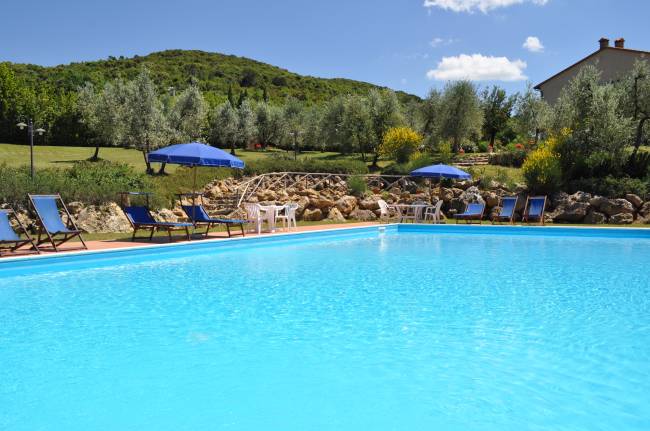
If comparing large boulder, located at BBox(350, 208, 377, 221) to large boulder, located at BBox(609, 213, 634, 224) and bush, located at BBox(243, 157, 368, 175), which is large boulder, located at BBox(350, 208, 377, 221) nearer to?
bush, located at BBox(243, 157, 368, 175)

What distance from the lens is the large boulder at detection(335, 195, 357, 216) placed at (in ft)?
59.5

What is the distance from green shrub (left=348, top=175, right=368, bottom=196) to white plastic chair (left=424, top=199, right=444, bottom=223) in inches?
111

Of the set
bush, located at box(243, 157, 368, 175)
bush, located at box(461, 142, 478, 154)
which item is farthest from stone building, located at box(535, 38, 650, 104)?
bush, located at box(243, 157, 368, 175)

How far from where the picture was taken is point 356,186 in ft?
64.4

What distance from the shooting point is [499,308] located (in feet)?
19.3

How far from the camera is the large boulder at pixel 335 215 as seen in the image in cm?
1756

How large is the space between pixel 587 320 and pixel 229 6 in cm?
1889

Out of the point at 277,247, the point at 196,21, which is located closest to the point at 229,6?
the point at 196,21

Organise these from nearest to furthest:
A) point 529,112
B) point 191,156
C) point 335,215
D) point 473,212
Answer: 1. point 191,156
2. point 473,212
3. point 335,215
4. point 529,112

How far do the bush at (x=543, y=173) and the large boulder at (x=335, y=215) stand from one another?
6.80 metres

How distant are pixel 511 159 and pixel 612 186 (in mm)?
8783

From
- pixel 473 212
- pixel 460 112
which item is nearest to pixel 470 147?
pixel 460 112

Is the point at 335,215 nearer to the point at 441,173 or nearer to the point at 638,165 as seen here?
the point at 441,173

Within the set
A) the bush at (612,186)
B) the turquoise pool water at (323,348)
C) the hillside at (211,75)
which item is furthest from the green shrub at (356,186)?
the hillside at (211,75)
